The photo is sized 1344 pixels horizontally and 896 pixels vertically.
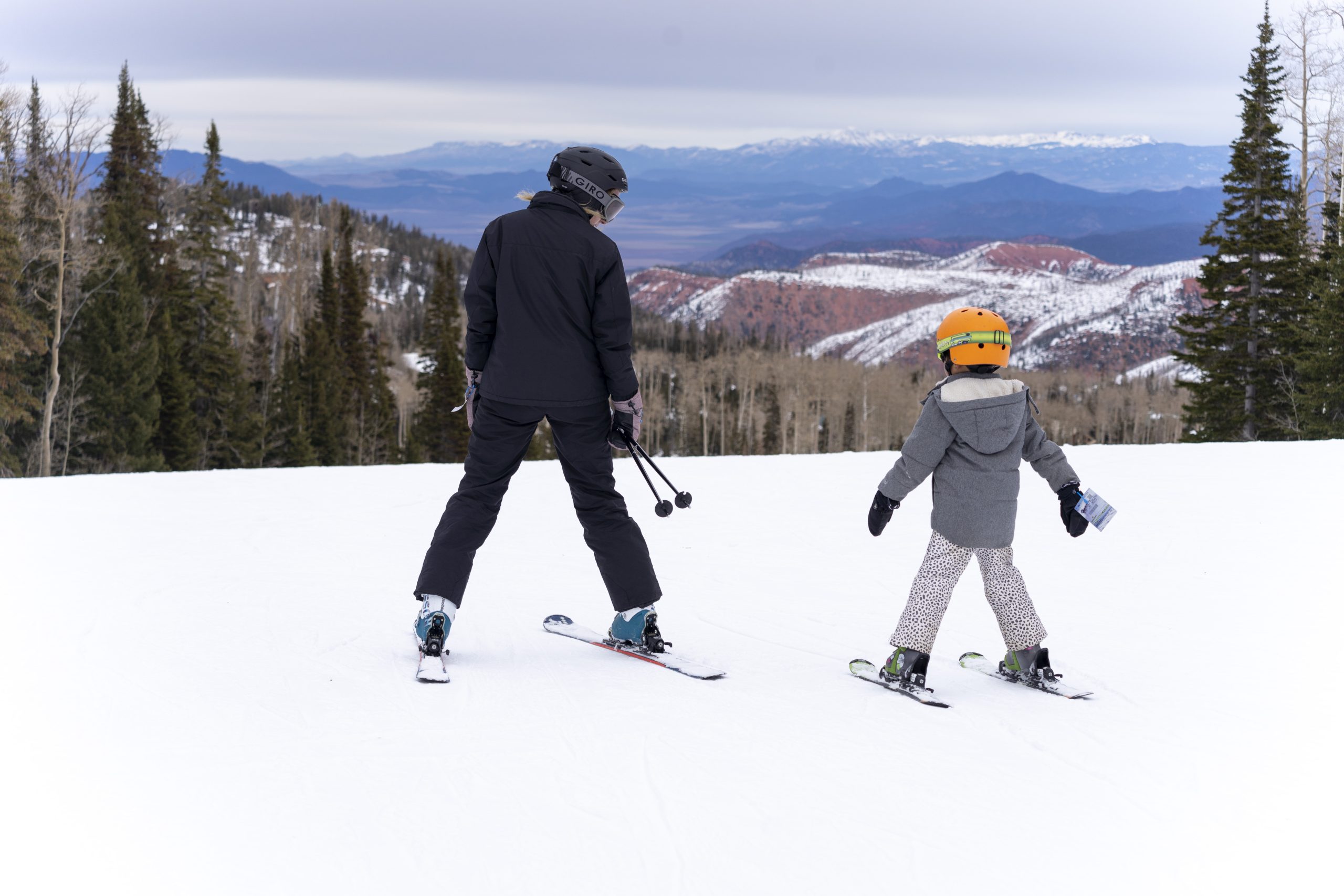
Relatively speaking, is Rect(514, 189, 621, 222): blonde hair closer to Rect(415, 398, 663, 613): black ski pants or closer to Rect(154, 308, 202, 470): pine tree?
Rect(415, 398, 663, 613): black ski pants

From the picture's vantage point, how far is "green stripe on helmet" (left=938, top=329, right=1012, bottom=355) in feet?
12.5

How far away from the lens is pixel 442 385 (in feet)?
181

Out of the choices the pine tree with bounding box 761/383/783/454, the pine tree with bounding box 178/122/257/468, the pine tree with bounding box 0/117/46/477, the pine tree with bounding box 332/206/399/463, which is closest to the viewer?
the pine tree with bounding box 0/117/46/477

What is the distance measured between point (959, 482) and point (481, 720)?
2044 millimetres

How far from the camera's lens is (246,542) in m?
6.83

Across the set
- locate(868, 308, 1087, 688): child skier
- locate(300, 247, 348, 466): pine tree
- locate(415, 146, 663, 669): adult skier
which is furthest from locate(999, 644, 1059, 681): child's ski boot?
locate(300, 247, 348, 466): pine tree

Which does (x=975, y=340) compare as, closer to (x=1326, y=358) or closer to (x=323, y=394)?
(x=1326, y=358)

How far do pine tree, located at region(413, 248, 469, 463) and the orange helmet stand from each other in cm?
4926

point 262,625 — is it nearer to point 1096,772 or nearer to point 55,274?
point 1096,772

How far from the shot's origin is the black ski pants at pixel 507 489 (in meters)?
4.18

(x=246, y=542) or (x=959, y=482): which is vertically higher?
(x=959, y=482)

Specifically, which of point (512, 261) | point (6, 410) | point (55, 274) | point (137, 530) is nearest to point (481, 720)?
point (512, 261)

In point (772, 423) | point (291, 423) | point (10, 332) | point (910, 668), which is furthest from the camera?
point (772, 423)

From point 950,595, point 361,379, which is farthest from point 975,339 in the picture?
point 361,379
